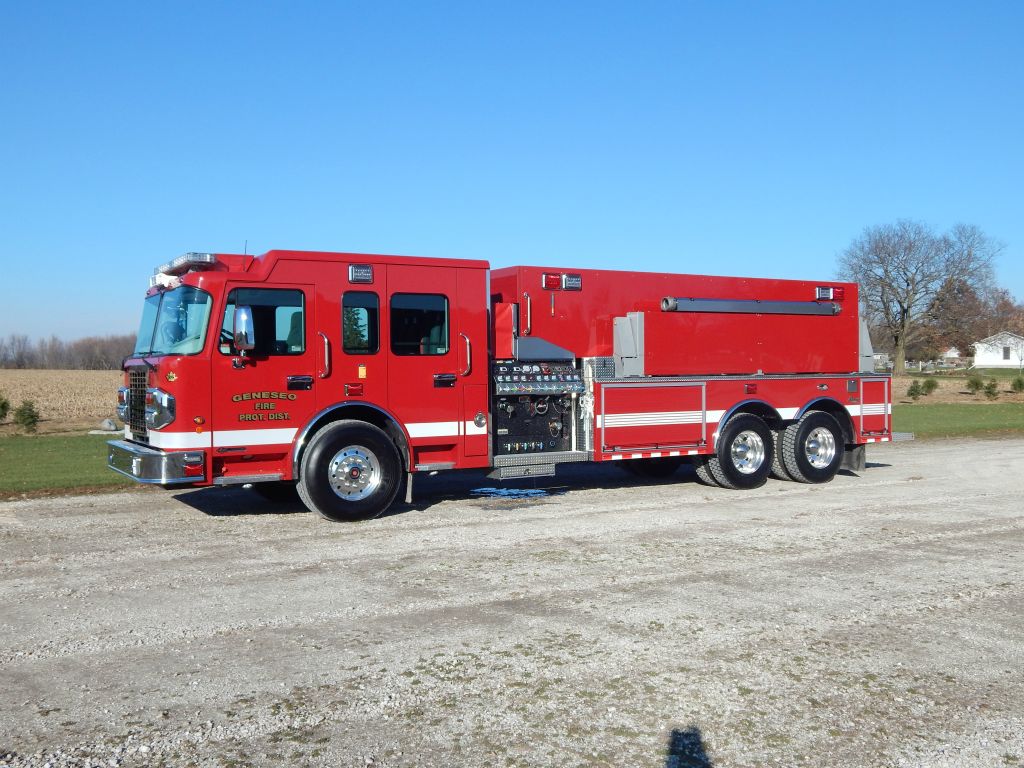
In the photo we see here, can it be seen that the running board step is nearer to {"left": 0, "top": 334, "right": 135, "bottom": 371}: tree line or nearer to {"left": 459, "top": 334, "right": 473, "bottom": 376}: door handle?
{"left": 459, "top": 334, "right": 473, "bottom": 376}: door handle

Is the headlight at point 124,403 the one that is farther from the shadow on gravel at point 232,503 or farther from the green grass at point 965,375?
Answer: the green grass at point 965,375

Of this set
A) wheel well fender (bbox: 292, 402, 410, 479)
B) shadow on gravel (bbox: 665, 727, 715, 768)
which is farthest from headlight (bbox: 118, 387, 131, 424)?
shadow on gravel (bbox: 665, 727, 715, 768)

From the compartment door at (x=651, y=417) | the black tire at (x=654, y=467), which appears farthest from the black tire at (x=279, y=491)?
the black tire at (x=654, y=467)

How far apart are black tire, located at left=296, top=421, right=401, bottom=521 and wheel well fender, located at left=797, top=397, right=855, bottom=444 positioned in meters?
6.56

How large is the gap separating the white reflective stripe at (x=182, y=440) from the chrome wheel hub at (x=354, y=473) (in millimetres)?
1303

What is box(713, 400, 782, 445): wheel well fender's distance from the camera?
1321 centimetres

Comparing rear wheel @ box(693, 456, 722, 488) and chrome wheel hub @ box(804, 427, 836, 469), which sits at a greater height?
chrome wheel hub @ box(804, 427, 836, 469)

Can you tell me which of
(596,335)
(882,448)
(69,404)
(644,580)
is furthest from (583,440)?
(69,404)

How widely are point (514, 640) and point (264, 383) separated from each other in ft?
17.0

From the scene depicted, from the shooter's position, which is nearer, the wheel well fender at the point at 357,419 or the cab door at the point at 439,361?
the wheel well fender at the point at 357,419

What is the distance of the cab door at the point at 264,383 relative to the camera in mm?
9992

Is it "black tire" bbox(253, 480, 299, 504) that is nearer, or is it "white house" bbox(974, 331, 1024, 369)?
"black tire" bbox(253, 480, 299, 504)

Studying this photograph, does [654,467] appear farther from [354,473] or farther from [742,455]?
[354,473]

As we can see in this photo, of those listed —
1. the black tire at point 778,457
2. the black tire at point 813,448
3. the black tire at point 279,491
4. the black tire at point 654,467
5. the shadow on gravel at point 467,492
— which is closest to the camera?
the shadow on gravel at point 467,492
